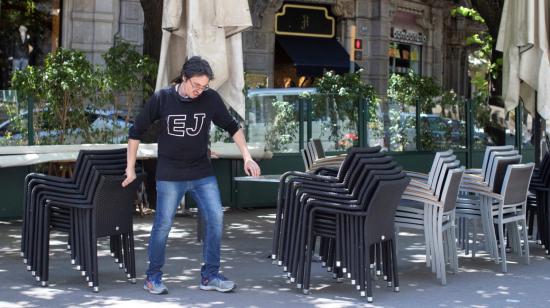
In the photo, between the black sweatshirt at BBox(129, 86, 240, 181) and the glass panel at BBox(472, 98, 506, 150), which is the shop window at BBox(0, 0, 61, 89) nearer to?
the glass panel at BBox(472, 98, 506, 150)

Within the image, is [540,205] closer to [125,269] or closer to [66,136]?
[125,269]

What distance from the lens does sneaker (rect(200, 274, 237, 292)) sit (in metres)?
7.68

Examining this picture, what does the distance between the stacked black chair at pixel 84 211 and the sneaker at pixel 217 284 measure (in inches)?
23.6

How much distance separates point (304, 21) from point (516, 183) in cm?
1881

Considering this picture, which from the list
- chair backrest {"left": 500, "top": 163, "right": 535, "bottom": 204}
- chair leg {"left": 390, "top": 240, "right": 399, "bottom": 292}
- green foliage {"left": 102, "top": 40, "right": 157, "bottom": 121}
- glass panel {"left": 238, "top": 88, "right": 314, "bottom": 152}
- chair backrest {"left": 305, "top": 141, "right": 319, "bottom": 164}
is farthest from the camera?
glass panel {"left": 238, "top": 88, "right": 314, "bottom": 152}

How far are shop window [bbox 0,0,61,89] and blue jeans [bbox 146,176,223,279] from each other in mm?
15711

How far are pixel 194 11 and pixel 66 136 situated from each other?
3290 millimetres

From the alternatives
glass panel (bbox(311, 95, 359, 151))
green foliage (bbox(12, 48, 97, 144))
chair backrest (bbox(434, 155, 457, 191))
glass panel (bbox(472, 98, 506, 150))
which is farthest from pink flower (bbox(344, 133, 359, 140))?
chair backrest (bbox(434, 155, 457, 191))

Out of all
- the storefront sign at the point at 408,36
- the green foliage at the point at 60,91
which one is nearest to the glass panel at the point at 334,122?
the green foliage at the point at 60,91

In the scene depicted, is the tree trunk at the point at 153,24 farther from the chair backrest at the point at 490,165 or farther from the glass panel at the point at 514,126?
the glass panel at the point at 514,126

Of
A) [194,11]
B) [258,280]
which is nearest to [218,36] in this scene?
[194,11]

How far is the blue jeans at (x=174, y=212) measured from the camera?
7.52 m

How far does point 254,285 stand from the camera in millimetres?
8070

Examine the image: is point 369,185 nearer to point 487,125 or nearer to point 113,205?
point 113,205
